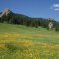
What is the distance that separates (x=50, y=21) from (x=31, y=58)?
106785 mm

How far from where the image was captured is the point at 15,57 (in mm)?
22516

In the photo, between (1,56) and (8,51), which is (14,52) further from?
(1,56)

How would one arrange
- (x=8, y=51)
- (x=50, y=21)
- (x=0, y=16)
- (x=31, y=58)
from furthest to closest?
(x=50, y=21)
(x=0, y=16)
(x=8, y=51)
(x=31, y=58)

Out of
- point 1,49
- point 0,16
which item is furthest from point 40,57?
point 0,16

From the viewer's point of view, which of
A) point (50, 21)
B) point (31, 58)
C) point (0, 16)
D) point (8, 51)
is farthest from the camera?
point (50, 21)

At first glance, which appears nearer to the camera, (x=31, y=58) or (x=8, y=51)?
(x=31, y=58)

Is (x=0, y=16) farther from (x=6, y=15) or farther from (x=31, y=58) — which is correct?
(x=31, y=58)

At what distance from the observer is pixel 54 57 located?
23.4 m

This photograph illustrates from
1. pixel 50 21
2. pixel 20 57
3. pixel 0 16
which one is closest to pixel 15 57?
pixel 20 57

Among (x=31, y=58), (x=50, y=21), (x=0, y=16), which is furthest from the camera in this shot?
(x=50, y=21)

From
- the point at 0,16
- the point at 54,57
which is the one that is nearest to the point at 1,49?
the point at 54,57

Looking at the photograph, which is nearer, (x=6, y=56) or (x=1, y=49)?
(x=6, y=56)

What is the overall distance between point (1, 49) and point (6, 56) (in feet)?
11.2

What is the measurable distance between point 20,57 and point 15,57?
0.38 meters
